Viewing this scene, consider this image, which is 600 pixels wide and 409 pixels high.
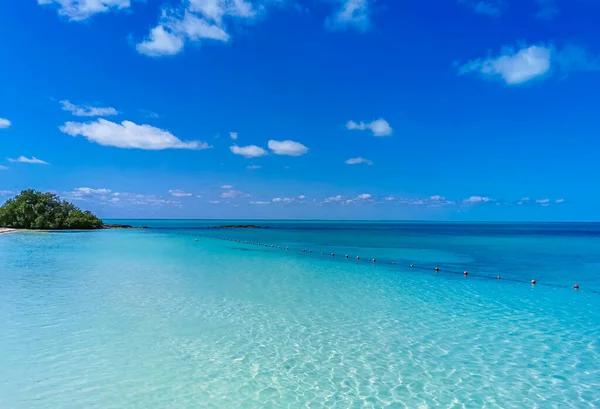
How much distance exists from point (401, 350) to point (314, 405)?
9.99ft

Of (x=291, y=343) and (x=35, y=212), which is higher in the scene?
(x=35, y=212)

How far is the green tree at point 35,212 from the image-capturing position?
59531 mm

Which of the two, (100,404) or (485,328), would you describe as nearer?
(100,404)

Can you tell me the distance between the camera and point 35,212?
196 ft

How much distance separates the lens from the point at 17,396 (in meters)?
6.18

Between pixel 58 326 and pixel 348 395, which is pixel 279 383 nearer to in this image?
pixel 348 395

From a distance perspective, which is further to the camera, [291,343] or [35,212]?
[35,212]

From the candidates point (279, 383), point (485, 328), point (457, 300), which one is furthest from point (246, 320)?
point (457, 300)

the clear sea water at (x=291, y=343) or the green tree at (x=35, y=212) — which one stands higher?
the green tree at (x=35, y=212)

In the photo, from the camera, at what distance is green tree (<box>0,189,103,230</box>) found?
59531 millimetres

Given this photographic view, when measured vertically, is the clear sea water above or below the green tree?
below

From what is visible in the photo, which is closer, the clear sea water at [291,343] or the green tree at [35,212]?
the clear sea water at [291,343]

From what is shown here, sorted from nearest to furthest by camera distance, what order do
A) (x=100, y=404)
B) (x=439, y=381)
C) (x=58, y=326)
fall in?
(x=100, y=404), (x=439, y=381), (x=58, y=326)

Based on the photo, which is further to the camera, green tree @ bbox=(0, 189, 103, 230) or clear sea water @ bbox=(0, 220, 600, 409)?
green tree @ bbox=(0, 189, 103, 230)
